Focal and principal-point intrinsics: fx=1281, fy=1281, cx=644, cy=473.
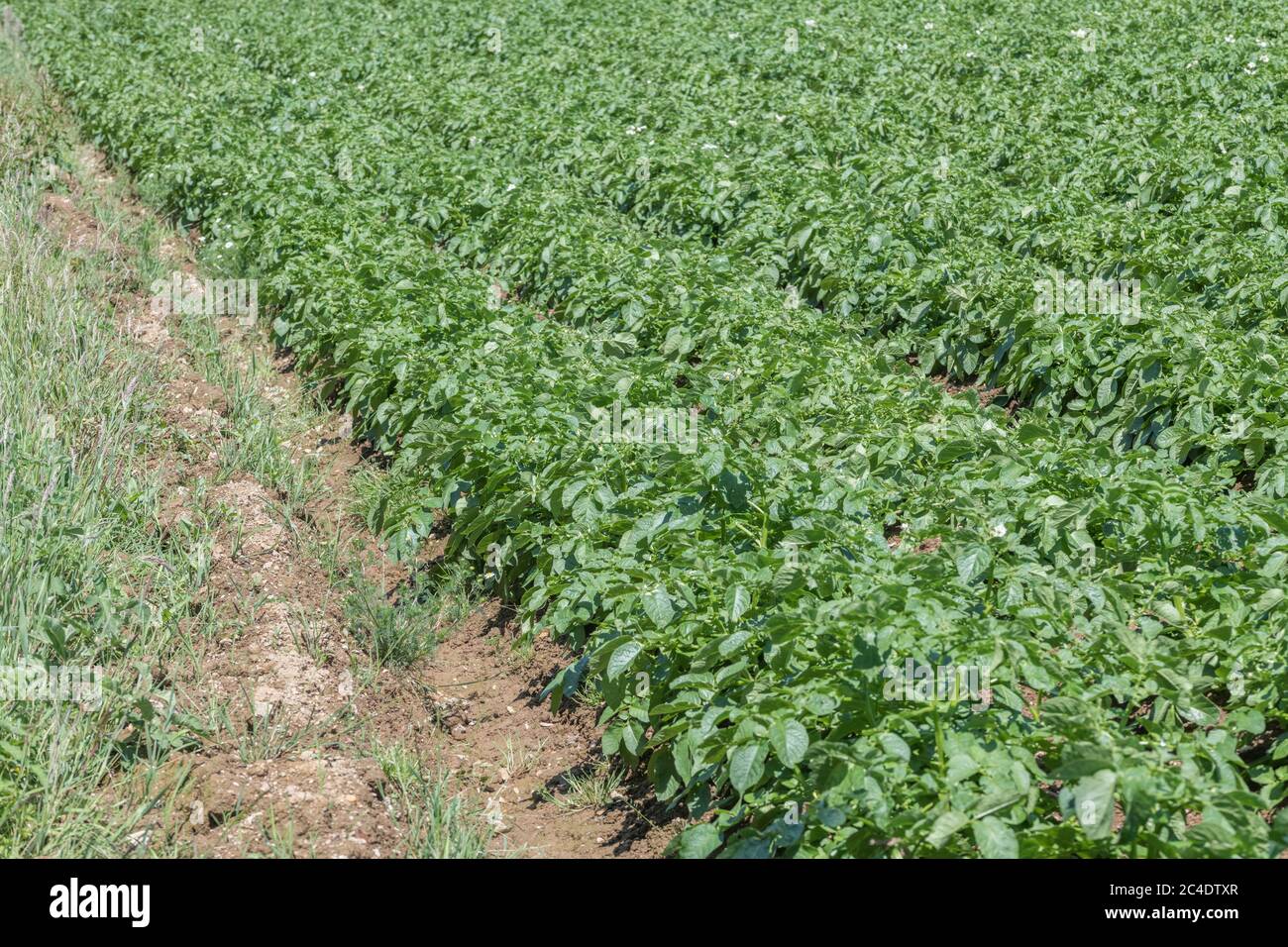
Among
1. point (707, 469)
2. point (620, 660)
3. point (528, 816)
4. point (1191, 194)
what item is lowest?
point (528, 816)

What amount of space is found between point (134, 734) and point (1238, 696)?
10.8 ft

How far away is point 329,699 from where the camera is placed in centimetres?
462

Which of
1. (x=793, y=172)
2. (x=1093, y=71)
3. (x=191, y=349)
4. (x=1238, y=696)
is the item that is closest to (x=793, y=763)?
(x=1238, y=696)

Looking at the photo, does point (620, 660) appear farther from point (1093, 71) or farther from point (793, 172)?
point (1093, 71)

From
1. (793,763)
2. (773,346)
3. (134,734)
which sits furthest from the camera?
(773,346)

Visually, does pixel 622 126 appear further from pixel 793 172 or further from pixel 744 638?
pixel 744 638

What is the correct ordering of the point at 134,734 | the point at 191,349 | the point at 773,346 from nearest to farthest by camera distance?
the point at 134,734 → the point at 773,346 → the point at 191,349

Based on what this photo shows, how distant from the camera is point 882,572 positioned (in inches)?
141

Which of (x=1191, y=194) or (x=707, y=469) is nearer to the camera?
(x=707, y=469)

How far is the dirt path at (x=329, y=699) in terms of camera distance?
393 cm

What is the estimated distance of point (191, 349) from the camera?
7.60 meters

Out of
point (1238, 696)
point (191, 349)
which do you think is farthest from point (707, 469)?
point (191, 349)

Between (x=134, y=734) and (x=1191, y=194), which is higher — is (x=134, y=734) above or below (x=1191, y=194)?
below

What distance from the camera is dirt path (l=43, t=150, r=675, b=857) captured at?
3932mm
